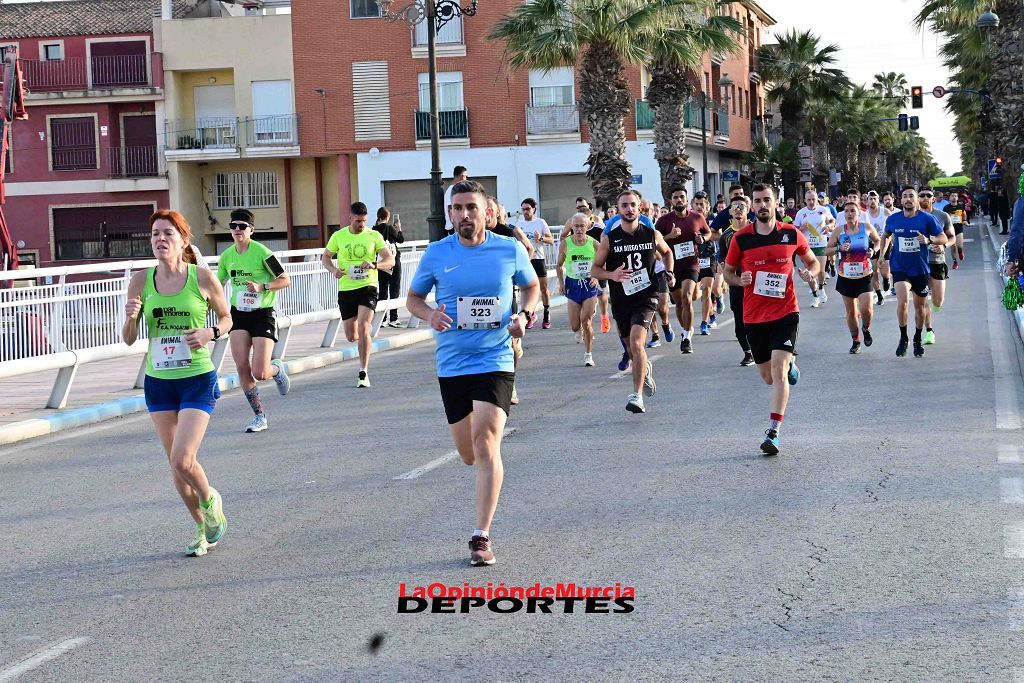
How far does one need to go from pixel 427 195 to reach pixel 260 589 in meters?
44.0

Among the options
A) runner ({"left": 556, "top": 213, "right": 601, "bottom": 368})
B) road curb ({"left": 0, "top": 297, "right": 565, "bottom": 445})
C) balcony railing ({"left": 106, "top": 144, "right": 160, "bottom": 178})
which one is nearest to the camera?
road curb ({"left": 0, "top": 297, "right": 565, "bottom": 445})

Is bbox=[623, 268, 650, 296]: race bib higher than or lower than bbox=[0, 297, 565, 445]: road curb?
higher

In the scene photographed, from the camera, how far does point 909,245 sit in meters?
16.2

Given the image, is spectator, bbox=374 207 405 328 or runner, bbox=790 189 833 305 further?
runner, bbox=790 189 833 305

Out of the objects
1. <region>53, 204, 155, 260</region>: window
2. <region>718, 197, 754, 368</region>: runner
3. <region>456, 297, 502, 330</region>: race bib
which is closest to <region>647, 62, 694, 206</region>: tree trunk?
<region>53, 204, 155, 260</region>: window

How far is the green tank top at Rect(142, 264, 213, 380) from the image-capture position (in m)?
7.14

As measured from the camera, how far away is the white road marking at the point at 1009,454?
29.8ft

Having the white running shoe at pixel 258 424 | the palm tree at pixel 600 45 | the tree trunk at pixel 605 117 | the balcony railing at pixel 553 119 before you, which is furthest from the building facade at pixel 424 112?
the white running shoe at pixel 258 424

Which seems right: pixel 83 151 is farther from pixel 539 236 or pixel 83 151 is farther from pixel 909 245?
pixel 909 245

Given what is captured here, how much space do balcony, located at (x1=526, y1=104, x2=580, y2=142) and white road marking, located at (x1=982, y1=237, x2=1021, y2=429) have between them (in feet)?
88.3

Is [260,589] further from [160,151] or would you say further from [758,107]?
[758,107]

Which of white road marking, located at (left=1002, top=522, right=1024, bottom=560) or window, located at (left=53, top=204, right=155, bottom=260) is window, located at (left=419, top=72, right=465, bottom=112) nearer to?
window, located at (left=53, top=204, right=155, bottom=260)

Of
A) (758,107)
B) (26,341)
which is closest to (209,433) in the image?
(26,341)

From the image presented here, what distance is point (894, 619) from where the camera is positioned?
5.53 metres
